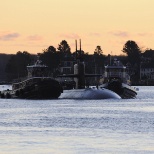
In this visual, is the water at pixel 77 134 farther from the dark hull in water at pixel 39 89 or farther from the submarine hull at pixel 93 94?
Result: the dark hull in water at pixel 39 89

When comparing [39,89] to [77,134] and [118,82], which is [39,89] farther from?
[77,134]

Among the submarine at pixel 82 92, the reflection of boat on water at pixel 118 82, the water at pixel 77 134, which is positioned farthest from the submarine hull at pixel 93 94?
the water at pixel 77 134

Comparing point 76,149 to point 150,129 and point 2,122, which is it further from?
point 2,122

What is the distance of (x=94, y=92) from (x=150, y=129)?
6908 centimetres

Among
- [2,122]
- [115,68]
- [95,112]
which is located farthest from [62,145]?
[115,68]

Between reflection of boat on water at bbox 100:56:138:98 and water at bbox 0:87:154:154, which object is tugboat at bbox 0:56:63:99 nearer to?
reflection of boat on water at bbox 100:56:138:98

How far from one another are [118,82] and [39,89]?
17.3 meters

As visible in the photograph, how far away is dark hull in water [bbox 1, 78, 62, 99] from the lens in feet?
470

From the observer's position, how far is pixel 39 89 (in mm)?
143625

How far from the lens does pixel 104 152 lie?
5316 cm

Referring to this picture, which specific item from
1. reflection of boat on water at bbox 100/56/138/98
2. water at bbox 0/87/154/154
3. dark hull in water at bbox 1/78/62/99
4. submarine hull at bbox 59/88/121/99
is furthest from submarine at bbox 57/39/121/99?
water at bbox 0/87/154/154

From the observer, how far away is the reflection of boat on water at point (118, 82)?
504 feet

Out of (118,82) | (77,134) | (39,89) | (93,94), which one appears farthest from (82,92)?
(77,134)

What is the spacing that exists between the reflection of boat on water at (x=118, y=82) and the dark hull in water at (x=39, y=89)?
12.3m
